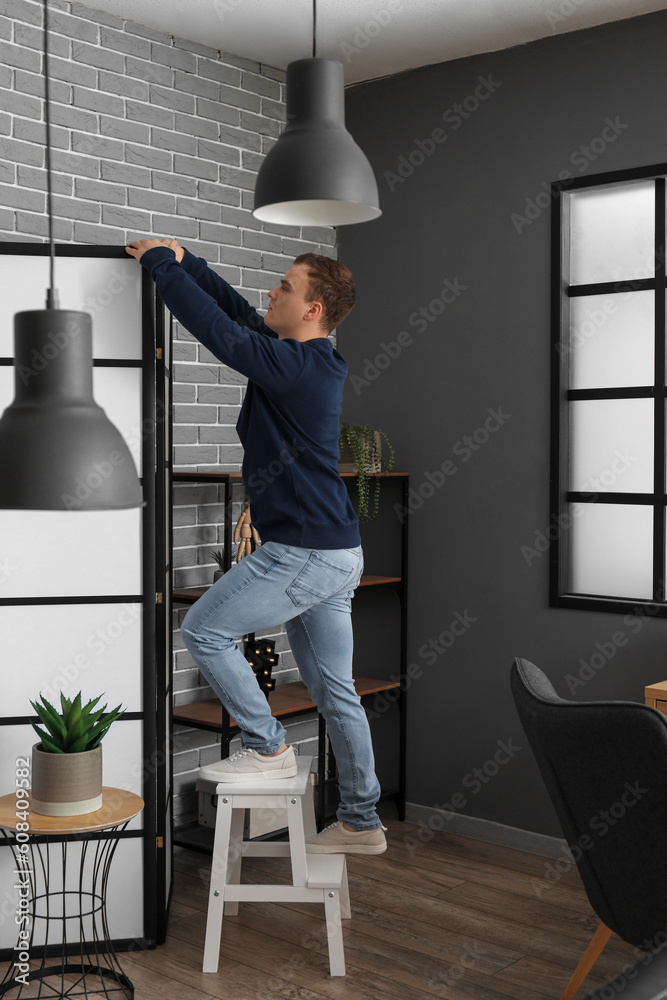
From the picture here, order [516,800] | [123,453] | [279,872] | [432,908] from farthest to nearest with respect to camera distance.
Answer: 1. [516,800]
2. [279,872]
3. [432,908]
4. [123,453]

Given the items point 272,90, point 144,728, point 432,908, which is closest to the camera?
point 144,728

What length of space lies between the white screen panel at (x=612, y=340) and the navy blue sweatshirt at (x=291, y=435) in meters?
1.34

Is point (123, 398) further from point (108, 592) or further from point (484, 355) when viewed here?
point (484, 355)

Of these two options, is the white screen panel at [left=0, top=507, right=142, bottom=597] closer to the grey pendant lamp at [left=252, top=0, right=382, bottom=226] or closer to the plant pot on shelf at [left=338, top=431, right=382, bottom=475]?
the grey pendant lamp at [left=252, top=0, right=382, bottom=226]

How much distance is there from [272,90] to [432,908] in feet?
10.3

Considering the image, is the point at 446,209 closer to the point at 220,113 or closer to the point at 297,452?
the point at 220,113

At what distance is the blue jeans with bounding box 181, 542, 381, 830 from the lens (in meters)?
2.71

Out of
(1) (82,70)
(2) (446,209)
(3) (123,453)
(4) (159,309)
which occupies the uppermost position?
(1) (82,70)

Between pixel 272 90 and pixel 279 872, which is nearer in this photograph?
pixel 279 872

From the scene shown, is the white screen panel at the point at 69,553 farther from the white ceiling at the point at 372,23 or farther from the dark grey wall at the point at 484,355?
the white ceiling at the point at 372,23

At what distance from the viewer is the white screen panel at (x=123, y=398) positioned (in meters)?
2.88

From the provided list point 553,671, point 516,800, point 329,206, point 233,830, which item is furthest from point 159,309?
point 516,800

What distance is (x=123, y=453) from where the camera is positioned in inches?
60.9

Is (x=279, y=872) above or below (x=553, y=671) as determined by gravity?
below
